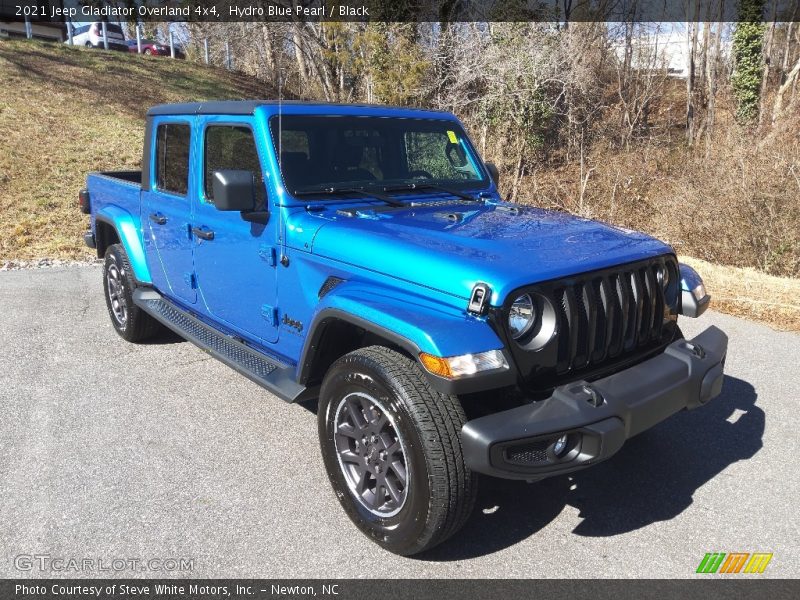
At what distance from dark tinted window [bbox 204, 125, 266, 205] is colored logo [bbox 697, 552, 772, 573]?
2.83m

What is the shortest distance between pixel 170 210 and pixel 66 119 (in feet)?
48.4

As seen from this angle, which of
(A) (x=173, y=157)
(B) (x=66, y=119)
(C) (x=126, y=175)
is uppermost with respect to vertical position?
(B) (x=66, y=119)

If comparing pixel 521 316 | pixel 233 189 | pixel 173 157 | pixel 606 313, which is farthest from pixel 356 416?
pixel 173 157

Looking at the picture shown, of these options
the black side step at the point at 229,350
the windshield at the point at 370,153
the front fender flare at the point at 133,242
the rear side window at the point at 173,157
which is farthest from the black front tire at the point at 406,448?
the front fender flare at the point at 133,242

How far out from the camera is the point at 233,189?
3307 mm

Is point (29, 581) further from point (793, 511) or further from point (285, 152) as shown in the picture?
point (793, 511)

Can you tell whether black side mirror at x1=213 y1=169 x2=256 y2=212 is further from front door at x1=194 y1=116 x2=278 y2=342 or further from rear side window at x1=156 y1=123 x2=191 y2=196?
rear side window at x1=156 y1=123 x2=191 y2=196

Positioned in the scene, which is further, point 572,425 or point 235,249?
point 235,249

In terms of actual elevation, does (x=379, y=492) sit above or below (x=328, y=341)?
below

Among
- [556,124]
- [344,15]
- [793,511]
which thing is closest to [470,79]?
[556,124]

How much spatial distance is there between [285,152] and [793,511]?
3.22m

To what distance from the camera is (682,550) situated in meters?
2.83

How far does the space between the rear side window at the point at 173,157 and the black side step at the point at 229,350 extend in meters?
0.88

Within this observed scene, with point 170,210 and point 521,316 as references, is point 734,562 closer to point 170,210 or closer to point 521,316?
point 521,316
